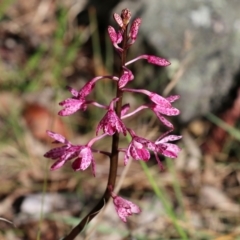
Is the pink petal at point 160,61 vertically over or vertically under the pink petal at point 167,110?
over

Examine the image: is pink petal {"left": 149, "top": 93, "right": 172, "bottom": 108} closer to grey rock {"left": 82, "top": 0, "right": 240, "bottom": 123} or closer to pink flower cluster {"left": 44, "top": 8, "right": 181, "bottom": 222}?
pink flower cluster {"left": 44, "top": 8, "right": 181, "bottom": 222}

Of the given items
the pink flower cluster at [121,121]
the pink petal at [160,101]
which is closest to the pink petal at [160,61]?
the pink flower cluster at [121,121]

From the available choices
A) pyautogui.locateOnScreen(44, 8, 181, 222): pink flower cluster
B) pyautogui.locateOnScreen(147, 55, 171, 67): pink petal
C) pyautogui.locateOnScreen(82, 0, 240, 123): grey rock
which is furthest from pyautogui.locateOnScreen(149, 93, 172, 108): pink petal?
pyautogui.locateOnScreen(82, 0, 240, 123): grey rock

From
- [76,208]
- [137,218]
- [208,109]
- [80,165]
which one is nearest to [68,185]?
[76,208]

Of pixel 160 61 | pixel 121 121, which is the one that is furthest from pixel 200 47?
pixel 121 121

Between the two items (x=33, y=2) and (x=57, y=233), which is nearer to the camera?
(x=57, y=233)

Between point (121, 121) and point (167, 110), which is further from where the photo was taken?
point (167, 110)

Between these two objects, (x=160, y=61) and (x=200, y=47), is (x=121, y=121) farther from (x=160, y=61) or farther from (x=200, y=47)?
(x=200, y=47)

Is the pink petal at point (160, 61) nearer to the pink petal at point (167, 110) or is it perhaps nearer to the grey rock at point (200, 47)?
the pink petal at point (167, 110)

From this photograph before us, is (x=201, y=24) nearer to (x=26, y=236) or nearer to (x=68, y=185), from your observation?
(x=68, y=185)

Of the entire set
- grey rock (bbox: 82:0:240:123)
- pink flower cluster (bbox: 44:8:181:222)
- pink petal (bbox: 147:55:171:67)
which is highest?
pink petal (bbox: 147:55:171:67)

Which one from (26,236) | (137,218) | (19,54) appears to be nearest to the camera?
(26,236)
